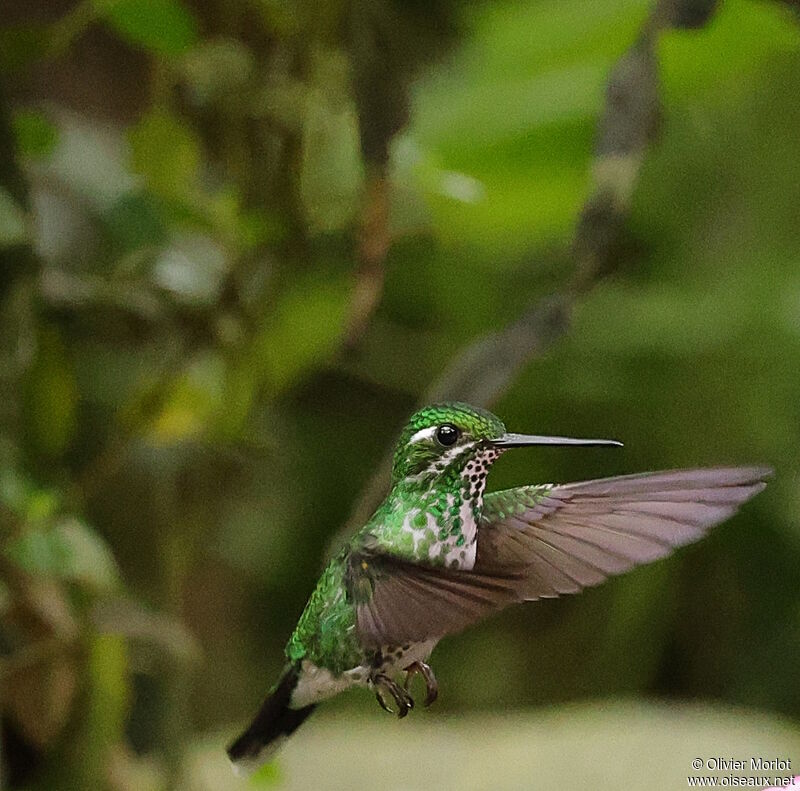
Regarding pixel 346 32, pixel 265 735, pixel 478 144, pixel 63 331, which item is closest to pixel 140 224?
pixel 63 331

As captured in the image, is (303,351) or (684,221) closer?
(303,351)

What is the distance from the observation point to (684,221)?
0.92m

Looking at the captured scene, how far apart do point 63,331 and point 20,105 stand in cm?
18

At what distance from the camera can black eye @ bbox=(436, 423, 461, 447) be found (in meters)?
0.24

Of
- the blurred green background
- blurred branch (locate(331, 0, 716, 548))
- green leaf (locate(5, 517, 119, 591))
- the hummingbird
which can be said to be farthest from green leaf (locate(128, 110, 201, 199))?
the hummingbird

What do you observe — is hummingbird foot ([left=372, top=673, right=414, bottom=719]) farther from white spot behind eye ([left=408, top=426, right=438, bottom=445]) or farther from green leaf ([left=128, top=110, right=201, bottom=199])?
green leaf ([left=128, top=110, right=201, bottom=199])

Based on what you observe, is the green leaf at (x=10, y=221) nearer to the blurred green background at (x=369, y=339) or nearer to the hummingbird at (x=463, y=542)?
the blurred green background at (x=369, y=339)

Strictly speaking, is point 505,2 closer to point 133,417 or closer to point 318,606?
point 133,417

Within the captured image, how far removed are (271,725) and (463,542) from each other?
5.0 inches

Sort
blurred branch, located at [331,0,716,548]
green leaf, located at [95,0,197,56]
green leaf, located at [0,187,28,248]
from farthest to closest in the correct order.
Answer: green leaf, located at [95,0,197,56]
green leaf, located at [0,187,28,248]
blurred branch, located at [331,0,716,548]

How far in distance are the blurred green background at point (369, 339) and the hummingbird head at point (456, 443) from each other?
0.12 meters

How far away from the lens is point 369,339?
0.87m

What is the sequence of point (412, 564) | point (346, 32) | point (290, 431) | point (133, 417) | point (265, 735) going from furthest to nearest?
point (290, 431) < point (133, 417) < point (346, 32) < point (265, 735) < point (412, 564)

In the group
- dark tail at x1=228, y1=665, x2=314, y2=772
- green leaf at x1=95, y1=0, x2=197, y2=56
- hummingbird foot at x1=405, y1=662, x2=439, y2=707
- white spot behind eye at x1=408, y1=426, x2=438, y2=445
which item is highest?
green leaf at x1=95, y1=0, x2=197, y2=56
